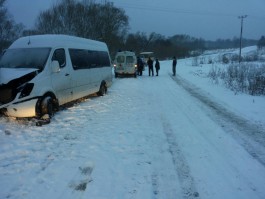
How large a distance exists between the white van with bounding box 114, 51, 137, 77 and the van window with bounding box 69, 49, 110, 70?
9856mm

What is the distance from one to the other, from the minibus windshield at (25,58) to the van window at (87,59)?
1.54m

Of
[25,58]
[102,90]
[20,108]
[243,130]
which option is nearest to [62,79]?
[25,58]

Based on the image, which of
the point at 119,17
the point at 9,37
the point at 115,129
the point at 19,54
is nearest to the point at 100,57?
the point at 19,54

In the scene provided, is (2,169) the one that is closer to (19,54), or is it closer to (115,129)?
(115,129)

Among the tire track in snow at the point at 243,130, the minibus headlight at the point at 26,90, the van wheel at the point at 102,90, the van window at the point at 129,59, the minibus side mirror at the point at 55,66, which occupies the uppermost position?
the minibus side mirror at the point at 55,66

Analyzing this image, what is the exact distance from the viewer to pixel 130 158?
6031 millimetres

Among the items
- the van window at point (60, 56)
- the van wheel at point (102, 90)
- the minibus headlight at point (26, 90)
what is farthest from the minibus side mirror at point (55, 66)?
the van wheel at point (102, 90)

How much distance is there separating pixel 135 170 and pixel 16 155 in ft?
7.89

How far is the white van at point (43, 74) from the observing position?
26.8 feet

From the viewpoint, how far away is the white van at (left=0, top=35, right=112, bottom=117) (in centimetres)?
817

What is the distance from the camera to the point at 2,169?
5438 mm

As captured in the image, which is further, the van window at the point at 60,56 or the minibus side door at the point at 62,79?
the van window at the point at 60,56

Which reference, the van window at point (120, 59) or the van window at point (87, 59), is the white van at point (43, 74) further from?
the van window at point (120, 59)

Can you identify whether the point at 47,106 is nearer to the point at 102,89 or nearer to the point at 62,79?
the point at 62,79
